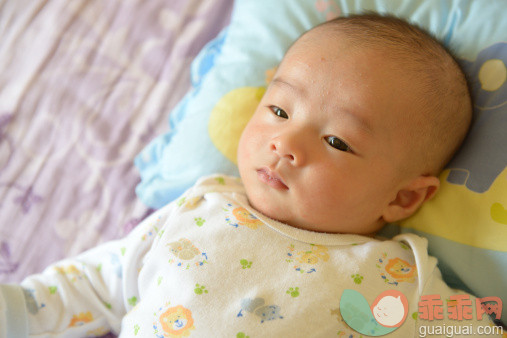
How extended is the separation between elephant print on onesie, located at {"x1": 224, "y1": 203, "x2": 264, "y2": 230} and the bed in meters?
0.45

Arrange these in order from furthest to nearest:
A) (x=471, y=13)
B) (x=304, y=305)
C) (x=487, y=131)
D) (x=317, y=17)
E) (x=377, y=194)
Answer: (x=317, y=17), (x=471, y=13), (x=487, y=131), (x=377, y=194), (x=304, y=305)

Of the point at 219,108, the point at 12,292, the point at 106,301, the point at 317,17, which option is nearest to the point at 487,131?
the point at 317,17

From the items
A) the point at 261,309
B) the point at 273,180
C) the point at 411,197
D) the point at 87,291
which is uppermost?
the point at 273,180

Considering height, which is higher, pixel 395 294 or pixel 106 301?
pixel 395 294

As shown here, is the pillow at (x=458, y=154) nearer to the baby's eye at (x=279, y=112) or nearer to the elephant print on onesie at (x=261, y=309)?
Answer: the baby's eye at (x=279, y=112)

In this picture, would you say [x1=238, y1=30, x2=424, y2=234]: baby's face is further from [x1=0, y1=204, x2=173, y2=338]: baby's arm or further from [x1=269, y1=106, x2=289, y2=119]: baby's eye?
[x1=0, y1=204, x2=173, y2=338]: baby's arm

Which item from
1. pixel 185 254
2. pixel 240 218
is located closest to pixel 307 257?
pixel 240 218

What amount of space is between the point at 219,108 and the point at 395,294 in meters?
0.76

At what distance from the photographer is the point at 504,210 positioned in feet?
3.92

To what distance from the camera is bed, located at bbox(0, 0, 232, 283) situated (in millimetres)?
1551

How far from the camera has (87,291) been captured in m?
1.29

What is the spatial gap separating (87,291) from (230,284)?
44cm

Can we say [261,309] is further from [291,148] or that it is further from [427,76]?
[427,76]

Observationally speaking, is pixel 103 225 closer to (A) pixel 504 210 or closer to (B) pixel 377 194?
(B) pixel 377 194
